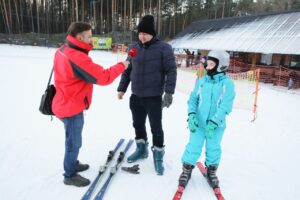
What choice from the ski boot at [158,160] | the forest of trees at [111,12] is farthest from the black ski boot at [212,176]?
the forest of trees at [111,12]

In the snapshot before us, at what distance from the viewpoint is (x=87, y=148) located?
12.5 ft

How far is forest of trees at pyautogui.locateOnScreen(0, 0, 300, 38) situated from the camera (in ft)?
96.7

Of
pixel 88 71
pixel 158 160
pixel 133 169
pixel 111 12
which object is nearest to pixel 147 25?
pixel 88 71

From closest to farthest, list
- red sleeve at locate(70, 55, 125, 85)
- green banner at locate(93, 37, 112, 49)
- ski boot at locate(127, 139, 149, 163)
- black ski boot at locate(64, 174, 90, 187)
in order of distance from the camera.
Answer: red sleeve at locate(70, 55, 125, 85)
black ski boot at locate(64, 174, 90, 187)
ski boot at locate(127, 139, 149, 163)
green banner at locate(93, 37, 112, 49)

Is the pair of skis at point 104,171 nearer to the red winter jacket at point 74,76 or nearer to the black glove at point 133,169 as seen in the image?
the black glove at point 133,169

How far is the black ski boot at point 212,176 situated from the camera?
9.25ft

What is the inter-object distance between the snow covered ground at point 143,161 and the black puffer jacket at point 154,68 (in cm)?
110

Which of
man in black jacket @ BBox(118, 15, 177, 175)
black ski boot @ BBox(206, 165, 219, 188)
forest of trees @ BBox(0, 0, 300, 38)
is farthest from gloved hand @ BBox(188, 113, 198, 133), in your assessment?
forest of trees @ BBox(0, 0, 300, 38)

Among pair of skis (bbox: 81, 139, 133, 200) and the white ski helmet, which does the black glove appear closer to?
pair of skis (bbox: 81, 139, 133, 200)

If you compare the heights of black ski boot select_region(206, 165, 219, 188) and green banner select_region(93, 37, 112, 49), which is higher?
green banner select_region(93, 37, 112, 49)

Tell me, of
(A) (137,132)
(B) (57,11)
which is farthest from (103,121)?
(B) (57,11)

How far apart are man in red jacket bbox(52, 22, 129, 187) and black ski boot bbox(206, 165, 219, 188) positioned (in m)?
1.43

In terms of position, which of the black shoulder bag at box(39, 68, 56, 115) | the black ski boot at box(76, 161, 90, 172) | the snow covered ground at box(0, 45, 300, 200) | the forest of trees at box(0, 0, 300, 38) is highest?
the forest of trees at box(0, 0, 300, 38)

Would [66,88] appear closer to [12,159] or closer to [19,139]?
[12,159]
